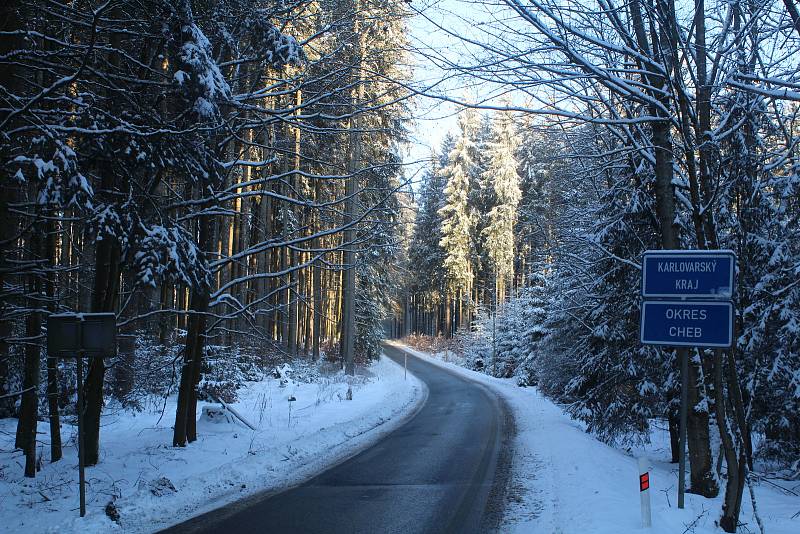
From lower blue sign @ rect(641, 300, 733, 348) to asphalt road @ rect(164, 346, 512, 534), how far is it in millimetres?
3004

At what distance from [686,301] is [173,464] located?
795 centimetres

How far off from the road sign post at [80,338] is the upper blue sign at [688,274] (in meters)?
6.55

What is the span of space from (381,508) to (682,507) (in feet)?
12.2

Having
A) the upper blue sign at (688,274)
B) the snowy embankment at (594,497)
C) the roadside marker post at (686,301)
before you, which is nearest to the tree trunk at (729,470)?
the snowy embankment at (594,497)

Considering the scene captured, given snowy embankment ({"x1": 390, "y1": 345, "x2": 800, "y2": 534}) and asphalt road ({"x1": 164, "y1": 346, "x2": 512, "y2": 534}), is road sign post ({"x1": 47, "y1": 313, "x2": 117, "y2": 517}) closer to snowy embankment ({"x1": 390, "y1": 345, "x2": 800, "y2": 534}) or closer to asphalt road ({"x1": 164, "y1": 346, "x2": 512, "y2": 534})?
asphalt road ({"x1": 164, "y1": 346, "x2": 512, "y2": 534})

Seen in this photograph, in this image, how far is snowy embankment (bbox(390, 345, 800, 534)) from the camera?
6.63 m

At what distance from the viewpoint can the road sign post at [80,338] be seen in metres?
7.12

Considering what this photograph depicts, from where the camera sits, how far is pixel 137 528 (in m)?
6.55

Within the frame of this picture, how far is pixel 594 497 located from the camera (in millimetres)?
7793

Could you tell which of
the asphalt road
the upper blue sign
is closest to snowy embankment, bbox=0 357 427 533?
the asphalt road

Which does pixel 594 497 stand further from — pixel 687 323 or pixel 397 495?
pixel 687 323

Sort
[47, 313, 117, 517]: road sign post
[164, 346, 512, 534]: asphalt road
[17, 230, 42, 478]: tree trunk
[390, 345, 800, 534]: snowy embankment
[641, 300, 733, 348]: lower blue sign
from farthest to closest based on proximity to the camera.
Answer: [17, 230, 42, 478]: tree trunk, [47, 313, 117, 517]: road sign post, [164, 346, 512, 534]: asphalt road, [390, 345, 800, 534]: snowy embankment, [641, 300, 733, 348]: lower blue sign

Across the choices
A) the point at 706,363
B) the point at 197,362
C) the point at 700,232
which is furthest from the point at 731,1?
the point at 197,362

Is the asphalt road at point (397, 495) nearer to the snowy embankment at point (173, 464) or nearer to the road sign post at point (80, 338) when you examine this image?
the snowy embankment at point (173, 464)
